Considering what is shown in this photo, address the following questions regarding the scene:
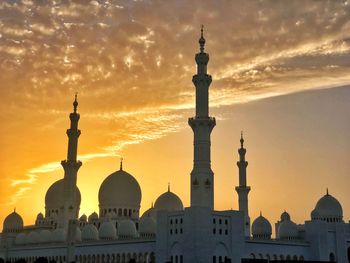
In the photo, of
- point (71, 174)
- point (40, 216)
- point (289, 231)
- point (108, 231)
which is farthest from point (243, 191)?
point (40, 216)

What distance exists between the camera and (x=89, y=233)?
6234 centimetres

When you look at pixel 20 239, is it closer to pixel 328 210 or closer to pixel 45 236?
pixel 45 236

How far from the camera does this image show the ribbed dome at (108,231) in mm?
60906

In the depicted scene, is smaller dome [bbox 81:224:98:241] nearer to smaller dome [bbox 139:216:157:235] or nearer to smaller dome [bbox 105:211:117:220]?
smaller dome [bbox 105:211:117:220]

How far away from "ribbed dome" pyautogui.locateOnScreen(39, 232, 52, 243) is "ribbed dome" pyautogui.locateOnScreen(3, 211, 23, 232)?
1471 cm

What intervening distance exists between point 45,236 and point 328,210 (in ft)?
115

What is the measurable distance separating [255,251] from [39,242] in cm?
2952

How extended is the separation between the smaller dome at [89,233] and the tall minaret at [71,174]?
17.7 ft

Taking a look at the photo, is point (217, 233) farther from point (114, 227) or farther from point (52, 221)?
point (52, 221)

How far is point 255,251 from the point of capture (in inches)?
2111

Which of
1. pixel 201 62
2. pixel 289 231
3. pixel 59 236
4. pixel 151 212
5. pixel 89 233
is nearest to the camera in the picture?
pixel 201 62

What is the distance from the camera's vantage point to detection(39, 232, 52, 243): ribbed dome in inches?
2670


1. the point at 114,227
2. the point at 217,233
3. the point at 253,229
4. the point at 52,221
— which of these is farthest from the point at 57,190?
the point at 217,233

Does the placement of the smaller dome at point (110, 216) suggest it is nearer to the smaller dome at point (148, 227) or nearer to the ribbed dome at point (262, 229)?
the smaller dome at point (148, 227)
